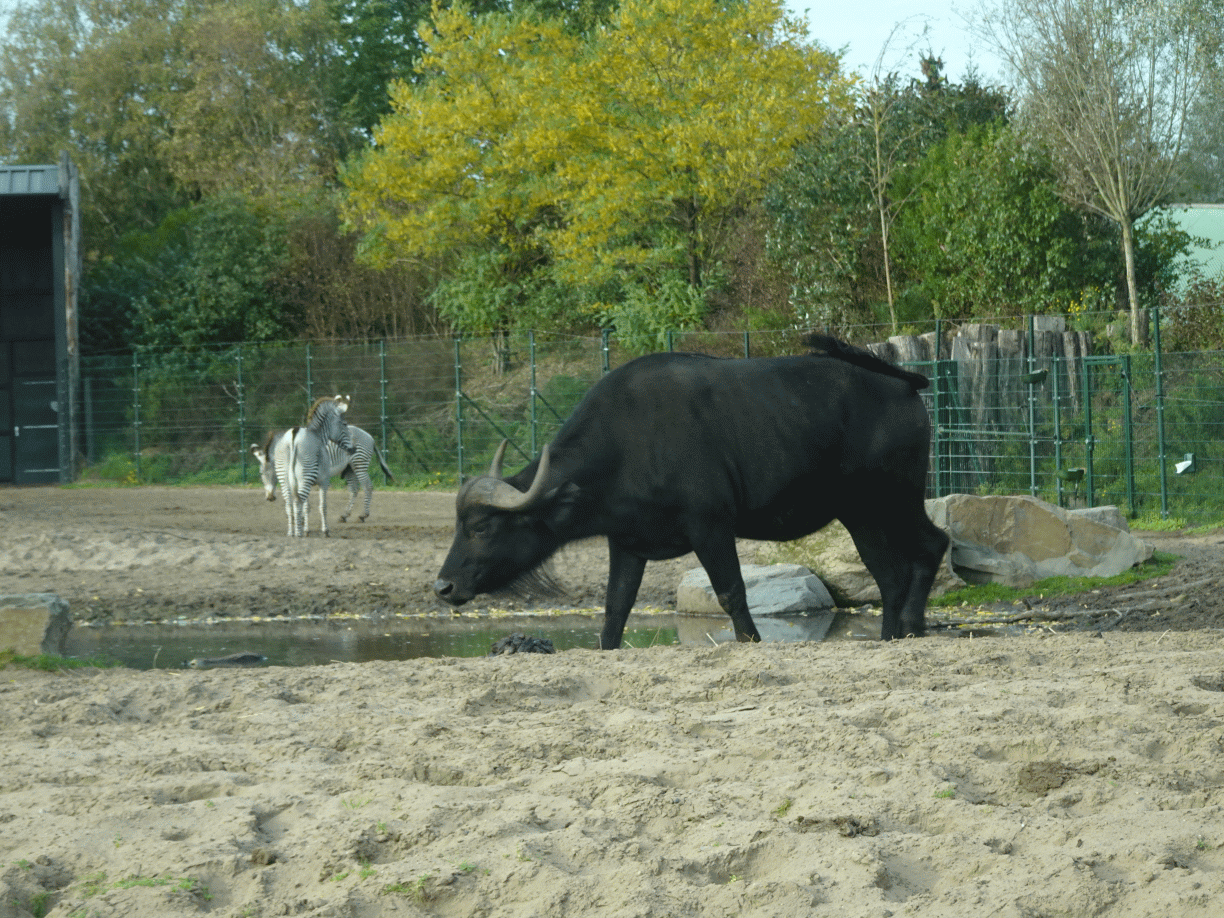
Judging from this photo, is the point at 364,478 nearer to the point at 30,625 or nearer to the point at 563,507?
the point at 563,507

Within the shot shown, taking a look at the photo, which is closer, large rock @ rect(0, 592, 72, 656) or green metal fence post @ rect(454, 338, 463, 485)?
large rock @ rect(0, 592, 72, 656)

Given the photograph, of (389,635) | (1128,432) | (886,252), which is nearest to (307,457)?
(389,635)

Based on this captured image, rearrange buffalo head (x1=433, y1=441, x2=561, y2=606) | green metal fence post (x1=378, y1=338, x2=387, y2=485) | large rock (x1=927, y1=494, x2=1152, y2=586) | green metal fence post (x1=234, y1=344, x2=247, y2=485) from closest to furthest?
buffalo head (x1=433, y1=441, x2=561, y2=606) → large rock (x1=927, y1=494, x2=1152, y2=586) → green metal fence post (x1=378, y1=338, x2=387, y2=485) → green metal fence post (x1=234, y1=344, x2=247, y2=485)

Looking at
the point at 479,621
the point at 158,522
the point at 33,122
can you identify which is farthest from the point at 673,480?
the point at 33,122

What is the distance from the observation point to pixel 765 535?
801cm

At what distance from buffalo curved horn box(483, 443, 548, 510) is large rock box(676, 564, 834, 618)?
286 cm

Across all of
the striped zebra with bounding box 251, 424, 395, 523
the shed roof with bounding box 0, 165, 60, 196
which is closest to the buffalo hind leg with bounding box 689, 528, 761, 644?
the striped zebra with bounding box 251, 424, 395, 523

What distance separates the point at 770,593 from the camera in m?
10.6

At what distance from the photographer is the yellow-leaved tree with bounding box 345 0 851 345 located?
25719 millimetres

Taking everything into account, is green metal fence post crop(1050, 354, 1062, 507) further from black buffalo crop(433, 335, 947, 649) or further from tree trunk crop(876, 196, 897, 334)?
black buffalo crop(433, 335, 947, 649)

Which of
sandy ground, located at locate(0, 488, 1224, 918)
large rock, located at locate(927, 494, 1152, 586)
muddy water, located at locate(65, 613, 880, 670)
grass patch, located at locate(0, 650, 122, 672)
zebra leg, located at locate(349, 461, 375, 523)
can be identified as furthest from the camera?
zebra leg, located at locate(349, 461, 375, 523)

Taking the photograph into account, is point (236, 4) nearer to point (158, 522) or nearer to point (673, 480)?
point (158, 522)

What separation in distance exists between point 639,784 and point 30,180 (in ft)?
84.5

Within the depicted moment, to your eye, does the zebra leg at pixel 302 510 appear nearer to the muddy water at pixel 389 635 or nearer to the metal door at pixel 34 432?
the muddy water at pixel 389 635
